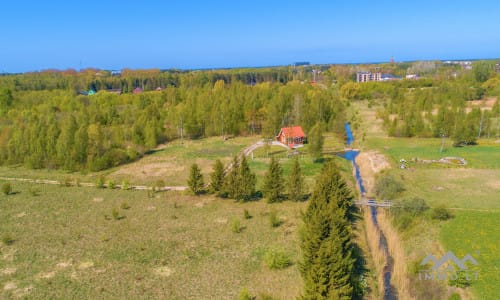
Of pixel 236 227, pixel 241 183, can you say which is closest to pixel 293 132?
pixel 241 183

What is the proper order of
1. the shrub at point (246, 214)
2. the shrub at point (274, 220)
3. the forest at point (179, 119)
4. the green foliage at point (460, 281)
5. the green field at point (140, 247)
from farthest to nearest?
the forest at point (179, 119), the shrub at point (246, 214), the shrub at point (274, 220), the green field at point (140, 247), the green foliage at point (460, 281)

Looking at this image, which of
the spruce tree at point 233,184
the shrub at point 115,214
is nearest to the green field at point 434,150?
the spruce tree at point 233,184

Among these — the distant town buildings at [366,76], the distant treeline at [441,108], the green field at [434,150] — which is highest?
the distant town buildings at [366,76]

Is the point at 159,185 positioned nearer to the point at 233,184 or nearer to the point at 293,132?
the point at 233,184

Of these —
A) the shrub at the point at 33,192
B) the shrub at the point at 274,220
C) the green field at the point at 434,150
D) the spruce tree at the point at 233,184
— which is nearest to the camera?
the shrub at the point at 274,220

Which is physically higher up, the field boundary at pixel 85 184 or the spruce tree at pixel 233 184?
the spruce tree at pixel 233 184

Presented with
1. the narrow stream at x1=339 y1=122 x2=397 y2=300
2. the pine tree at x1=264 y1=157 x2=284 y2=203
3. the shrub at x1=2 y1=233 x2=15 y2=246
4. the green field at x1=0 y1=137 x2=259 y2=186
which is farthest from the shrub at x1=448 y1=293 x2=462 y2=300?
the shrub at x1=2 y1=233 x2=15 y2=246

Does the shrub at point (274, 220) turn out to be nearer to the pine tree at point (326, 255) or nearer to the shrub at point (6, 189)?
the pine tree at point (326, 255)
